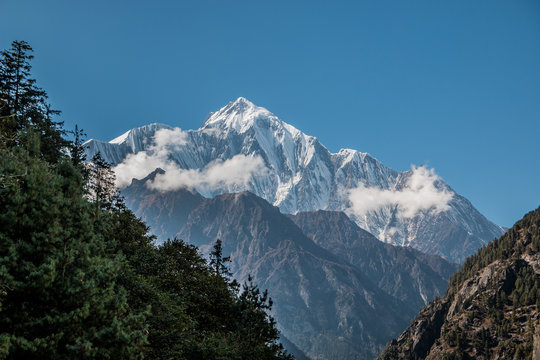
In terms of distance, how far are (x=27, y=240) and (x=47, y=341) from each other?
397 cm

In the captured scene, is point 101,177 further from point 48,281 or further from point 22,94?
point 48,281

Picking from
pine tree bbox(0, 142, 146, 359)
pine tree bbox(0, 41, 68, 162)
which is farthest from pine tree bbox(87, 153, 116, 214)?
pine tree bbox(0, 142, 146, 359)

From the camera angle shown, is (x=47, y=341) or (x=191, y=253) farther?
(x=191, y=253)

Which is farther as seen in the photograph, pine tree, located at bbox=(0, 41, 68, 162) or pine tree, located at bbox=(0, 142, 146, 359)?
pine tree, located at bbox=(0, 41, 68, 162)

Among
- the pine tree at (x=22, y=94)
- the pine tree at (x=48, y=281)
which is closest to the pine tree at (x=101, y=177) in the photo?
the pine tree at (x=22, y=94)

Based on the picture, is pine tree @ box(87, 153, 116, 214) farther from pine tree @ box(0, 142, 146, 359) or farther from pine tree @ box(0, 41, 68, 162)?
pine tree @ box(0, 142, 146, 359)

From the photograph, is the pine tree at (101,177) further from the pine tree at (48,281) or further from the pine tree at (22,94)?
the pine tree at (48,281)

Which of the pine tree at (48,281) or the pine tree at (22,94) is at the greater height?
the pine tree at (22,94)

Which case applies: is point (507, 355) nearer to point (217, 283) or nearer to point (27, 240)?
point (217, 283)

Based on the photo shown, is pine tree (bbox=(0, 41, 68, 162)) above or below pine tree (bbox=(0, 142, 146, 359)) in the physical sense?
above

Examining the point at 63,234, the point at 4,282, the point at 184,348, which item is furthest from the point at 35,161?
the point at 184,348

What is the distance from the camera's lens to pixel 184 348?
89.7 feet

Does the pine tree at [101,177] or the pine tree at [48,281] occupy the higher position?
the pine tree at [101,177]

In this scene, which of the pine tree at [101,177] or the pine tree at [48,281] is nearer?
the pine tree at [48,281]
